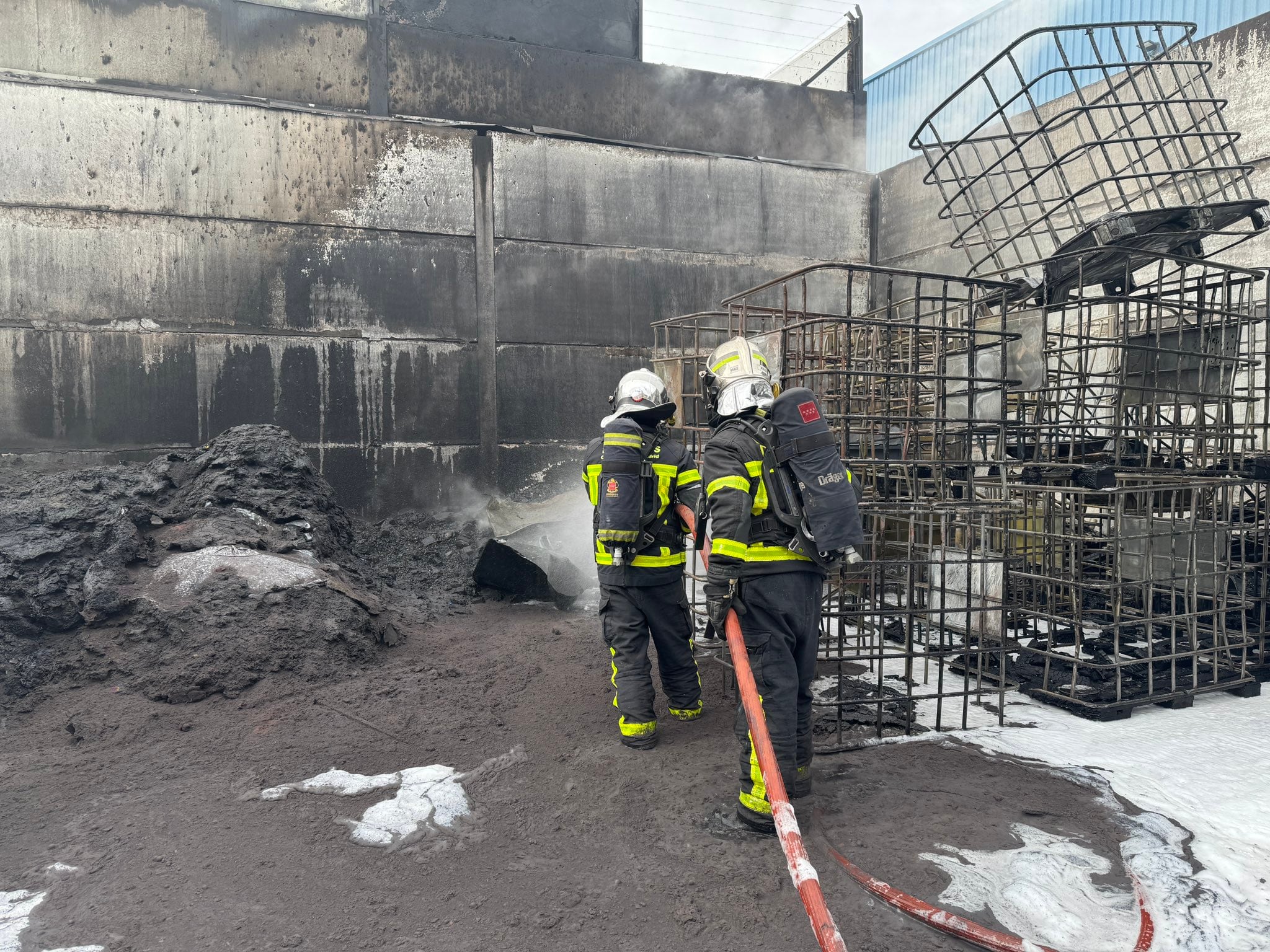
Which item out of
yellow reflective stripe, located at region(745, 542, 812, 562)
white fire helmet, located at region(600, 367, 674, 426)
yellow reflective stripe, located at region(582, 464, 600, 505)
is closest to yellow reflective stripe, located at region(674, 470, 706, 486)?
white fire helmet, located at region(600, 367, 674, 426)

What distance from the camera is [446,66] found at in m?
10.1

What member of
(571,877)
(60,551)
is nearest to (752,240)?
(60,551)

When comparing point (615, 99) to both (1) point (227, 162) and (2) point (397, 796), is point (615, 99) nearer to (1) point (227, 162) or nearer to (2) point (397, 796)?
(1) point (227, 162)

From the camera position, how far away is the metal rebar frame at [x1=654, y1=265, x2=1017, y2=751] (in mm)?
4547

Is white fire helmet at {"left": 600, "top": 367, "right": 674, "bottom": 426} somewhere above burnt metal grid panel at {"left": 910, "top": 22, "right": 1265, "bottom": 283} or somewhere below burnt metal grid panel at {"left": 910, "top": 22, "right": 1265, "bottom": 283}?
below

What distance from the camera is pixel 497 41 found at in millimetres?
10273

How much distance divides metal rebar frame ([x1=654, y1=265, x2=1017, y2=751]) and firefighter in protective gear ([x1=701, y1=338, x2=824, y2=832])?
1.71 ft

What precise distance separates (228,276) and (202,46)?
2.72 m

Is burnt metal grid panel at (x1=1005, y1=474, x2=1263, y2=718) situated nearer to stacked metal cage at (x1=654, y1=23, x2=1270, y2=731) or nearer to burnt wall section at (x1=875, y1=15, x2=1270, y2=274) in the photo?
stacked metal cage at (x1=654, y1=23, x2=1270, y2=731)

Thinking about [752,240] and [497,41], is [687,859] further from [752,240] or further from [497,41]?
[497,41]

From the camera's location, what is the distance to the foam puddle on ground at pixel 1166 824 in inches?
115

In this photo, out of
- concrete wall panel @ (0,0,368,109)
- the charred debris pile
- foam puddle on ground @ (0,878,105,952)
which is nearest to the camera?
foam puddle on ground @ (0,878,105,952)

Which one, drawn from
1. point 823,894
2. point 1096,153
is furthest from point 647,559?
point 1096,153

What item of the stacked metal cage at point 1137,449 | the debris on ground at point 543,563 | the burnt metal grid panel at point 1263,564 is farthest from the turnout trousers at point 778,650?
the debris on ground at point 543,563
